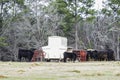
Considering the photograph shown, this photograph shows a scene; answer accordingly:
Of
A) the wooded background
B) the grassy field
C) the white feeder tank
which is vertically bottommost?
the grassy field

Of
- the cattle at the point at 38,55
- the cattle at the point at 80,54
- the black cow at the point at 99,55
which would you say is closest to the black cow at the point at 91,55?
the black cow at the point at 99,55

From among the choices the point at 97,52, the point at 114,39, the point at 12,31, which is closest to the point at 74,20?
the point at 97,52

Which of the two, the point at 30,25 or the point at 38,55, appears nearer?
the point at 38,55

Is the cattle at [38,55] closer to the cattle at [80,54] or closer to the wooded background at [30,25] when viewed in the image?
the cattle at [80,54]

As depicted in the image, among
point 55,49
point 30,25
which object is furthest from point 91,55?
point 30,25

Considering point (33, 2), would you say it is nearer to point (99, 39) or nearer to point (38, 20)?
point (38, 20)

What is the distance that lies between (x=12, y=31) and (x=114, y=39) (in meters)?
16.2

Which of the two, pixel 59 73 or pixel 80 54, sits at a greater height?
pixel 80 54

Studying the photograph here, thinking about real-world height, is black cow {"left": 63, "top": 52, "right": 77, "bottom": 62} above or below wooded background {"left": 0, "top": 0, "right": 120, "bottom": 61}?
below

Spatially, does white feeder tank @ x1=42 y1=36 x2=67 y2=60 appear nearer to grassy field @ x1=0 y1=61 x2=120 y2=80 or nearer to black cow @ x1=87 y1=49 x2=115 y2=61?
black cow @ x1=87 y1=49 x2=115 y2=61

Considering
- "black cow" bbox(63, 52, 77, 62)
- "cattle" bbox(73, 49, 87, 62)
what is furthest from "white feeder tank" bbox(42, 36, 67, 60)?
"black cow" bbox(63, 52, 77, 62)

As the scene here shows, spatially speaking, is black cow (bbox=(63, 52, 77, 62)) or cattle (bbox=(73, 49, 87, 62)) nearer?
black cow (bbox=(63, 52, 77, 62))

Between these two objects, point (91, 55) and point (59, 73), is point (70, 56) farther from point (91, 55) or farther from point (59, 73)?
point (59, 73)

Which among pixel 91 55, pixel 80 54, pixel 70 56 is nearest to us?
pixel 70 56
